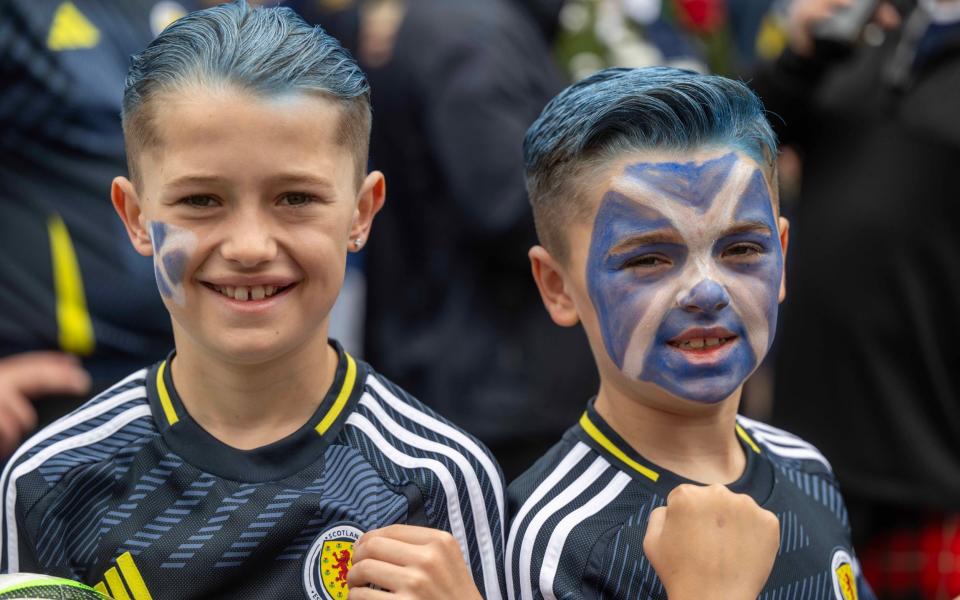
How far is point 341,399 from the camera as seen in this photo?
2867 millimetres

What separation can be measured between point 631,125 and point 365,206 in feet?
1.82

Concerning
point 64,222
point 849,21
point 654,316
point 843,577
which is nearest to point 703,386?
point 654,316

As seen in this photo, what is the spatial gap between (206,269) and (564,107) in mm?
764

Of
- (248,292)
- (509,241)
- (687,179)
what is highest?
(509,241)

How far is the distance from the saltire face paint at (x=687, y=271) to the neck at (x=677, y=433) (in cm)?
11

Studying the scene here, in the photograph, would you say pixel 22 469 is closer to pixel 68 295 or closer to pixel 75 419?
pixel 75 419

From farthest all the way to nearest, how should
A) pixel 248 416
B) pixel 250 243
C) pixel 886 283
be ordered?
1. pixel 886 283
2. pixel 248 416
3. pixel 250 243

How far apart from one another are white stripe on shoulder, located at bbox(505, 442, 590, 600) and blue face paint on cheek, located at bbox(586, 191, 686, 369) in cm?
21

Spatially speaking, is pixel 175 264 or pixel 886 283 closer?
pixel 175 264

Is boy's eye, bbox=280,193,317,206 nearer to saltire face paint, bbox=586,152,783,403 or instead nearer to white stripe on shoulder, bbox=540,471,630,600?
saltire face paint, bbox=586,152,783,403

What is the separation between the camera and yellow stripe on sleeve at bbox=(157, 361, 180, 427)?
2.82 m

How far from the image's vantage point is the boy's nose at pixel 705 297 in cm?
267

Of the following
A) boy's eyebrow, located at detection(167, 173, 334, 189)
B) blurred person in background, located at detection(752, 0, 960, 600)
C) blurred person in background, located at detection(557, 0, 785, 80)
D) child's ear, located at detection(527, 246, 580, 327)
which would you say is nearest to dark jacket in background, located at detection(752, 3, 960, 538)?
blurred person in background, located at detection(752, 0, 960, 600)

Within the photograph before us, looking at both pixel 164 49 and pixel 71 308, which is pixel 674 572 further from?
pixel 71 308
